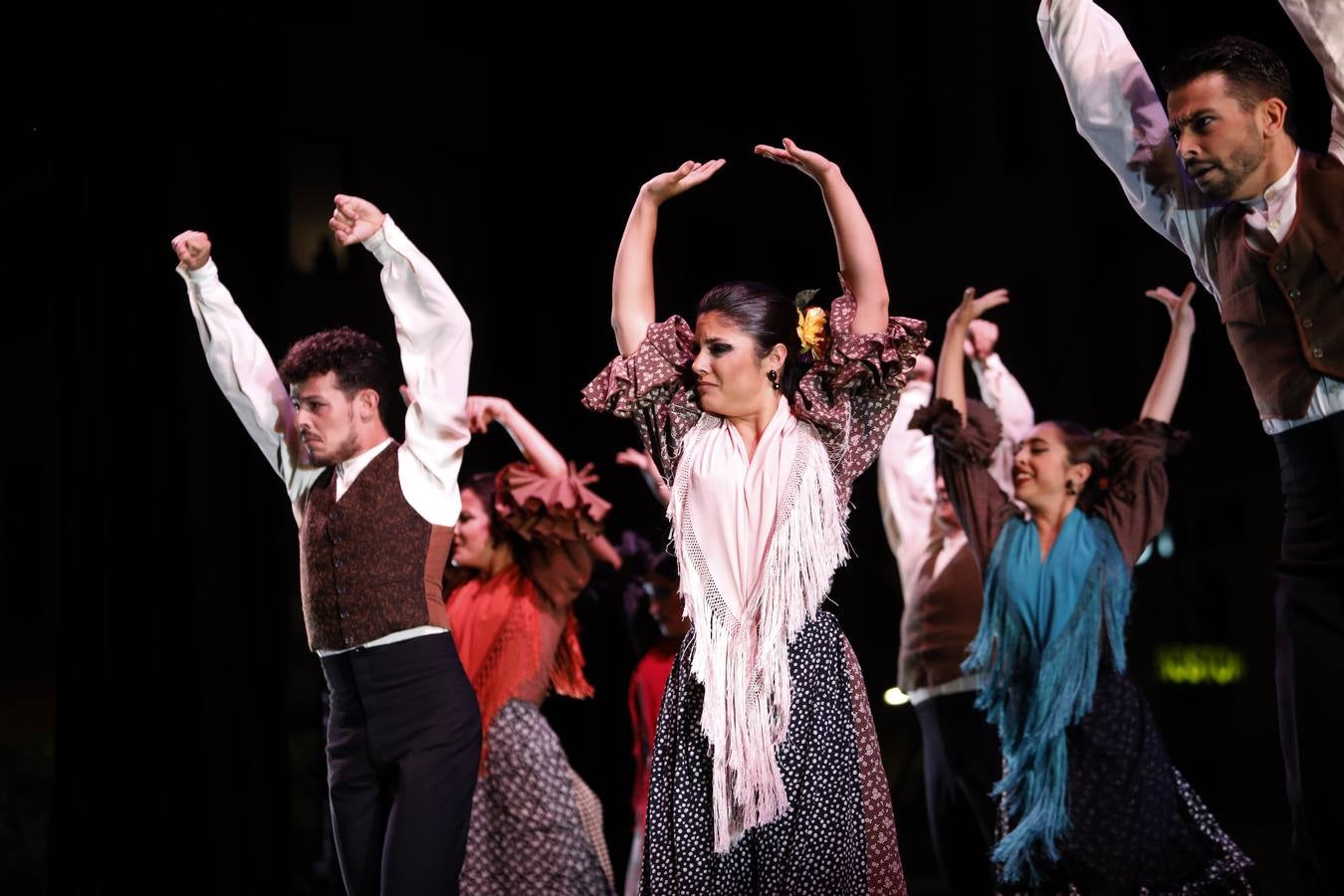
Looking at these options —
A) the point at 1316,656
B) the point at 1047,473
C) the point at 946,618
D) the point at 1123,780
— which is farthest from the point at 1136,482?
the point at 1316,656

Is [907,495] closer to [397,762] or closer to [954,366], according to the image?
[954,366]

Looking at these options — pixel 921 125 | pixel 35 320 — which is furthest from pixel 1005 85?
pixel 35 320

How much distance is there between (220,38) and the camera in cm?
408

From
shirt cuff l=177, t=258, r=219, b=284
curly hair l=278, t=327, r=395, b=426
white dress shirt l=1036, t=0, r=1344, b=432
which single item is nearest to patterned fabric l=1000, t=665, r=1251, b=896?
white dress shirt l=1036, t=0, r=1344, b=432

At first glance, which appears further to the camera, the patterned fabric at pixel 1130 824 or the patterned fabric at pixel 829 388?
the patterned fabric at pixel 1130 824

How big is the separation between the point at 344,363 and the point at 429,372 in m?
0.21

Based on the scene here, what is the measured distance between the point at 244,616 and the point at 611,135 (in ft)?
6.43

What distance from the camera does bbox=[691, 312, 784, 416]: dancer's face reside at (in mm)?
2637

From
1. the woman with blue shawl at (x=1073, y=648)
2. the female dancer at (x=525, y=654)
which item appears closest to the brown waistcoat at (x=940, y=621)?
the woman with blue shawl at (x=1073, y=648)

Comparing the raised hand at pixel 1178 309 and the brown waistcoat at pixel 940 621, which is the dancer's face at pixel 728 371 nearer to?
the raised hand at pixel 1178 309

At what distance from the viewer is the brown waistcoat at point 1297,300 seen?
7.13 feet

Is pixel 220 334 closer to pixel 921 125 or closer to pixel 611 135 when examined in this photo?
pixel 611 135

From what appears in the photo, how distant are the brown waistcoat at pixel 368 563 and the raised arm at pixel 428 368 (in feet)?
0.16

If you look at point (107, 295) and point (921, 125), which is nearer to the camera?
point (107, 295)
